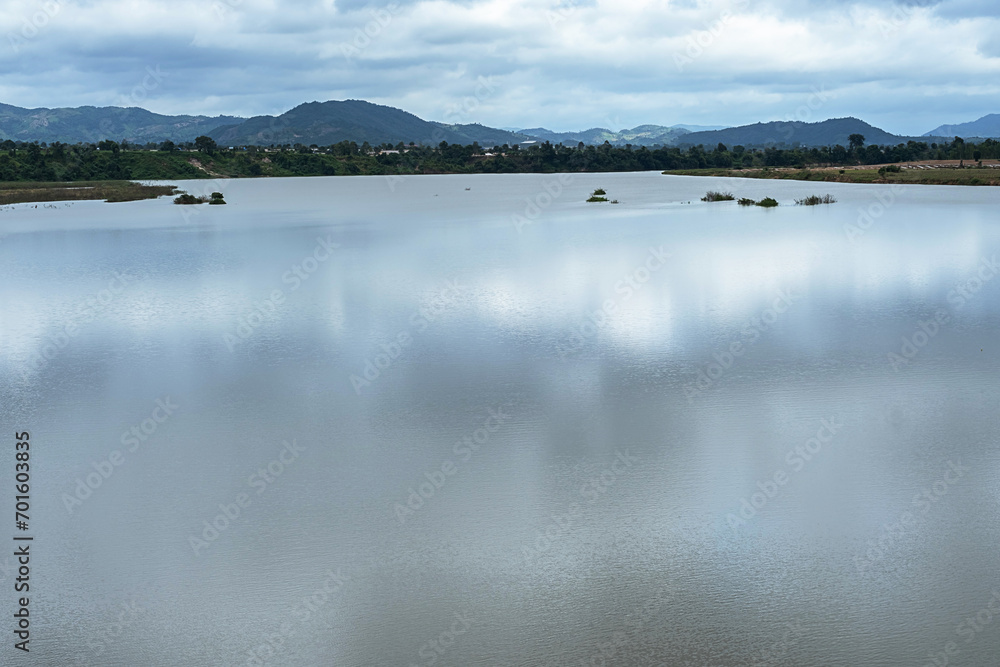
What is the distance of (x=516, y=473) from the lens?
11.3 metres

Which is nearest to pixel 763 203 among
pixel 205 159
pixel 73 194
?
pixel 73 194

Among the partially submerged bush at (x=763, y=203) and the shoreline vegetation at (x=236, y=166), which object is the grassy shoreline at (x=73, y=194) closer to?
the shoreline vegetation at (x=236, y=166)

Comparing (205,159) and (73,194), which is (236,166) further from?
(73,194)

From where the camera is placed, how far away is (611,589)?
27.6 feet

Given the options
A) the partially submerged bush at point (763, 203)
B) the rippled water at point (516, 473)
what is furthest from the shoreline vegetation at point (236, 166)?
the rippled water at point (516, 473)

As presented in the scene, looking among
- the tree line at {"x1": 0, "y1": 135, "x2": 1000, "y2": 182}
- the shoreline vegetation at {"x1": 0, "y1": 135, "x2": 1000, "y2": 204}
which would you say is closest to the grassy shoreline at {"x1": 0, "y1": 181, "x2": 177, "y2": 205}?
the shoreline vegetation at {"x1": 0, "y1": 135, "x2": 1000, "y2": 204}

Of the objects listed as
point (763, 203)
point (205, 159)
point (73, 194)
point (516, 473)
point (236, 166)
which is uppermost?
point (205, 159)

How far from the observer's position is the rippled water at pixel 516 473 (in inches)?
311

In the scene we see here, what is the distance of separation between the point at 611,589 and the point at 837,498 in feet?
11.6

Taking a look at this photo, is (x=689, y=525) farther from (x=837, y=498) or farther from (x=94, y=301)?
(x=94, y=301)

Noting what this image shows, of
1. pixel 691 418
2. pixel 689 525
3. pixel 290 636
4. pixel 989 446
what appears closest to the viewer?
pixel 290 636

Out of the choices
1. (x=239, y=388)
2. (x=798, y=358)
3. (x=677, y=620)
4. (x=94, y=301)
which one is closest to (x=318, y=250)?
(x=94, y=301)

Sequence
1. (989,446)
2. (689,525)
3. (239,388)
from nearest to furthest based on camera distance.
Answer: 1. (689,525)
2. (989,446)
3. (239,388)

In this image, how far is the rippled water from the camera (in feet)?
25.9
